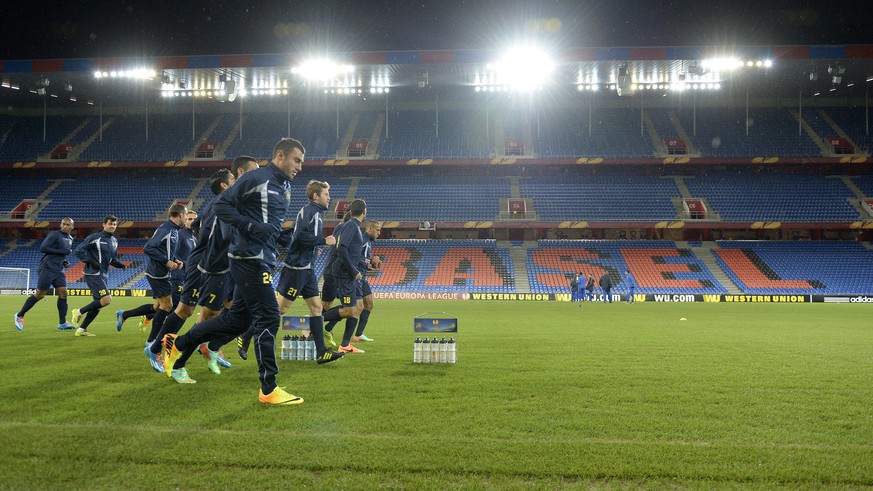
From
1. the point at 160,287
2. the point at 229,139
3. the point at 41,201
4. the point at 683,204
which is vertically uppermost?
the point at 229,139

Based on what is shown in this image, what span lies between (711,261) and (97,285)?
131 ft

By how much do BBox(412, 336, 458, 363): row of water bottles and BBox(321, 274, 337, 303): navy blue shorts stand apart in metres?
2.47

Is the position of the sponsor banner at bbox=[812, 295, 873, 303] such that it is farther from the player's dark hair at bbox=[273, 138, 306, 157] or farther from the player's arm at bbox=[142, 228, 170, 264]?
the player's dark hair at bbox=[273, 138, 306, 157]

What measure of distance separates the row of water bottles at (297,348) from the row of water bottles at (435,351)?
170cm

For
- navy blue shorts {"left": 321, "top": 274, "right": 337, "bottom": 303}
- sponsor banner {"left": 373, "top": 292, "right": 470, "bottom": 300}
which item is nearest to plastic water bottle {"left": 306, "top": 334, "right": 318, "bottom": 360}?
navy blue shorts {"left": 321, "top": 274, "right": 337, "bottom": 303}

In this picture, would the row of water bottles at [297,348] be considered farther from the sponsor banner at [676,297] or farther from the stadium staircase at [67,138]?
the stadium staircase at [67,138]

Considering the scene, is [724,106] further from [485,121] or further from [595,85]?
[485,121]

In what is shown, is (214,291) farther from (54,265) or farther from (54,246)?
(54,265)

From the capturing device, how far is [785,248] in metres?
43.5

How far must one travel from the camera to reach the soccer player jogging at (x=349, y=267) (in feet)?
32.1

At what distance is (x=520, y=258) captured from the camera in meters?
43.8

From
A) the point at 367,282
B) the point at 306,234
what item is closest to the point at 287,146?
the point at 306,234

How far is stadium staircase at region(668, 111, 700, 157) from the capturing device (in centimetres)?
4675

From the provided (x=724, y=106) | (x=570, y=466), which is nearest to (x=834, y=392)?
(x=570, y=466)
